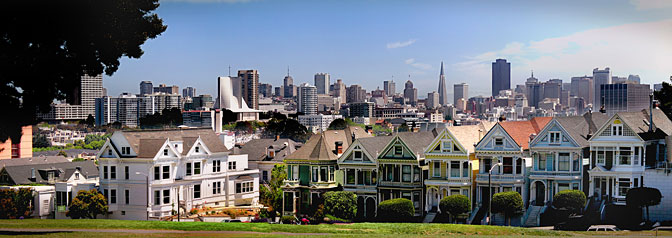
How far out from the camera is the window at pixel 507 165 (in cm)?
3866

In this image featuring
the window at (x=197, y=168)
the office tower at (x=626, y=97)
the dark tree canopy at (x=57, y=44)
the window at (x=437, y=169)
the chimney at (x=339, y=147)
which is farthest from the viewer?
the office tower at (x=626, y=97)

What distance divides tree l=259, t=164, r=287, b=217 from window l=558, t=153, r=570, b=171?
1739cm

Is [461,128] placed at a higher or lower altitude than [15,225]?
higher

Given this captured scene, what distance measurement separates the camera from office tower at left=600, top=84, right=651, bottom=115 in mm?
55375

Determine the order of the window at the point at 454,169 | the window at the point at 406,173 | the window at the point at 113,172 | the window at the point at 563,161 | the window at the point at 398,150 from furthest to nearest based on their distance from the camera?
the window at the point at 113,172
the window at the point at 398,150
the window at the point at 406,173
the window at the point at 454,169
the window at the point at 563,161

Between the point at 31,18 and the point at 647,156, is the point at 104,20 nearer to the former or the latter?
the point at 31,18

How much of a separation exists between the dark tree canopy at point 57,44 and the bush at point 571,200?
20539 mm

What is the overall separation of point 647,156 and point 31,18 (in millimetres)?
28645

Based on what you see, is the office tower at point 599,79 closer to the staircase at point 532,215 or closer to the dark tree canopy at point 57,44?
the staircase at point 532,215

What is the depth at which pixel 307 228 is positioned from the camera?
3228 cm

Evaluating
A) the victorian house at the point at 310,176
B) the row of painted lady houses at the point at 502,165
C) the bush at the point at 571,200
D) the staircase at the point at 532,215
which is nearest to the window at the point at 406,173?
the row of painted lady houses at the point at 502,165

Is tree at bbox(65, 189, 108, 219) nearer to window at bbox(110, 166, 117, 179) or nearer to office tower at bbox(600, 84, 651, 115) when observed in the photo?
window at bbox(110, 166, 117, 179)

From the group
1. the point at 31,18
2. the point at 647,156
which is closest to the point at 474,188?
the point at 647,156

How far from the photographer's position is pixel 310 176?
44969 millimetres
